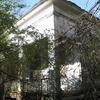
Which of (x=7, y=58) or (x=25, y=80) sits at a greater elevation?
(x=7, y=58)

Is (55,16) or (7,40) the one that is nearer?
(7,40)

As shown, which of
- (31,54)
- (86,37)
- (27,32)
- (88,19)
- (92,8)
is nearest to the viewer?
(92,8)

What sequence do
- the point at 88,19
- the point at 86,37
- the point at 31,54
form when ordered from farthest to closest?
1. the point at 31,54
2. the point at 86,37
3. the point at 88,19

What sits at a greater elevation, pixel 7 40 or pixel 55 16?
pixel 55 16

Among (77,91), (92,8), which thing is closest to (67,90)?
(77,91)

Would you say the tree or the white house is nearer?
the tree

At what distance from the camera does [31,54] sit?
510 inches

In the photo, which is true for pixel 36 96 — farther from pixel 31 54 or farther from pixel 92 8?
pixel 92 8

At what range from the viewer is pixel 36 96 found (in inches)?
513

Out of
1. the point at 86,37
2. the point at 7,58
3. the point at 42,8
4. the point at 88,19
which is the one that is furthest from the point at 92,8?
the point at 42,8

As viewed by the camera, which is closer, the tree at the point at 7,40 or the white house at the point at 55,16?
the tree at the point at 7,40

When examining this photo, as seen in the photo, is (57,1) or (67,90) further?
(57,1)

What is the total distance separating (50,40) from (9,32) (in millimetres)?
1925

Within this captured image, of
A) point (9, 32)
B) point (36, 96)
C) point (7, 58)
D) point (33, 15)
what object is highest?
point (33, 15)
